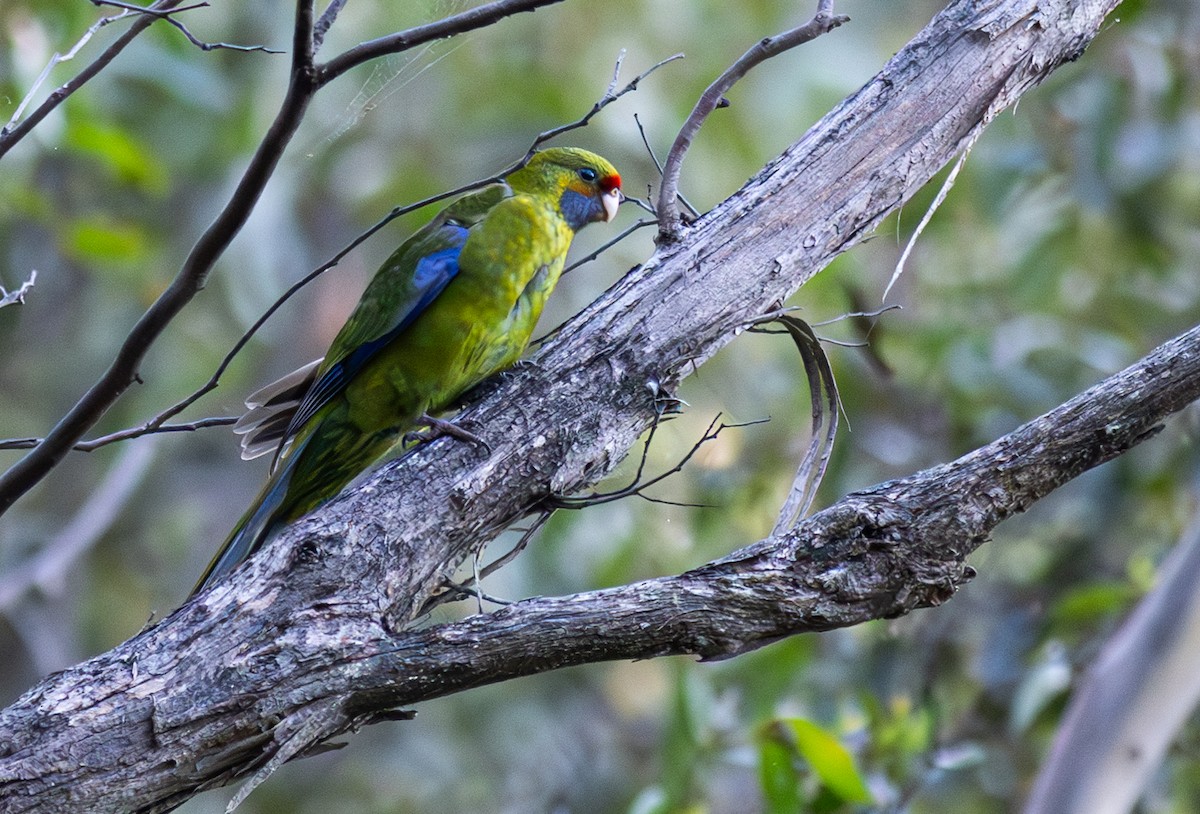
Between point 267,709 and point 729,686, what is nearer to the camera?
point 267,709

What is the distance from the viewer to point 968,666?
5.39m

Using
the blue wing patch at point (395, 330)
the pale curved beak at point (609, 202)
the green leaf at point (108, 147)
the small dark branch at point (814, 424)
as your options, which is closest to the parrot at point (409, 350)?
the blue wing patch at point (395, 330)

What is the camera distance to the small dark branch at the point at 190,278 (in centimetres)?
166

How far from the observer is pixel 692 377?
19.2 ft

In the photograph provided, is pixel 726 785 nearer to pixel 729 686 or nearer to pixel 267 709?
pixel 729 686

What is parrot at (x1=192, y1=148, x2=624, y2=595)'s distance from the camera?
2.68 m

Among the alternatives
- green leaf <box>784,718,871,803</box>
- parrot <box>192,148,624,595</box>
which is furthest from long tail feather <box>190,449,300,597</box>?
green leaf <box>784,718,871,803</box>

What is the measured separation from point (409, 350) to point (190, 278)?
1.03m

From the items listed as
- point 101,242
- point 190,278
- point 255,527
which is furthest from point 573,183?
point 101,242

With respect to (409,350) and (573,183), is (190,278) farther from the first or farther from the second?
(573,183)

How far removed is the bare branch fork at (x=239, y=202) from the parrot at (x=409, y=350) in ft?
2.36

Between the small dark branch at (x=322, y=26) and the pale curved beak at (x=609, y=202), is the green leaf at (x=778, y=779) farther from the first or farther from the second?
the small dark branch at (x=322, y=26)

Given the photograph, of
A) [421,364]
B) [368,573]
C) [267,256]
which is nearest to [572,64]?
[267,256]

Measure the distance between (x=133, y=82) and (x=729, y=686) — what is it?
4663 mm
